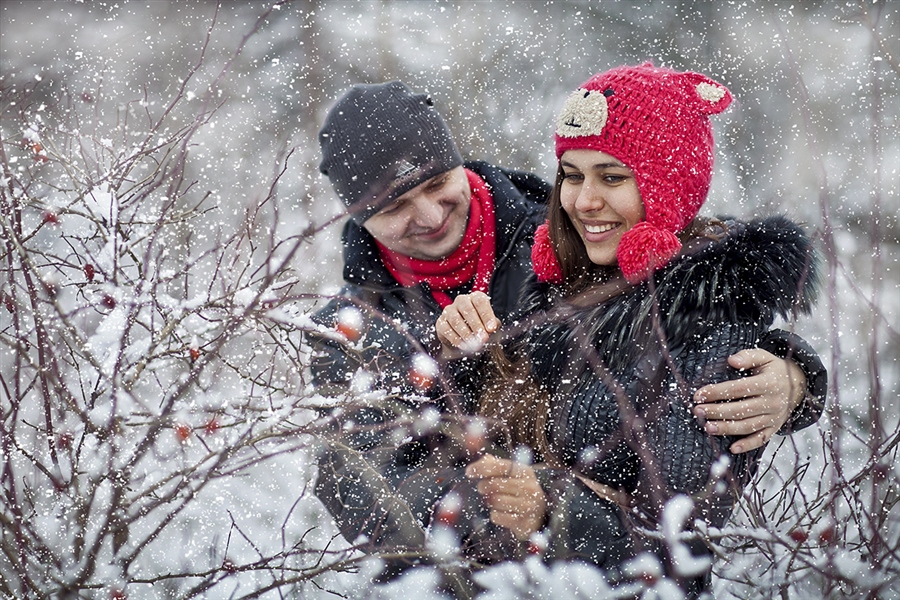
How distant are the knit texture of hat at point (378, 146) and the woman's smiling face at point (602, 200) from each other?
0.63 m

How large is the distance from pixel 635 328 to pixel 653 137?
461 mm

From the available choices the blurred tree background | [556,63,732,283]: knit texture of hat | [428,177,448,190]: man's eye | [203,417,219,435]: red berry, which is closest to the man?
[428,177,448,190]: man's eye

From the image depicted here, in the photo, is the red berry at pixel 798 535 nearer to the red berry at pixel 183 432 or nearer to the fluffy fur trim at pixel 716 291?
the fluffy fur trim at pixel 716 291

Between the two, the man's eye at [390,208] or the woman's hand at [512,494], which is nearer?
the woman's hand at [512,494]

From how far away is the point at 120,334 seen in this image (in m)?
1.34

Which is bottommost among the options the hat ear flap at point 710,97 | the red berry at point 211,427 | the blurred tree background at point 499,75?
the red berry at point 211,427

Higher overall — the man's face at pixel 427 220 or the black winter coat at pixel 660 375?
the man's face at pixel 427 220

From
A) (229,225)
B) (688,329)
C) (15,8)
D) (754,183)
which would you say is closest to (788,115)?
(754,183)

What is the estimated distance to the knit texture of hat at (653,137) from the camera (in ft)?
6.48

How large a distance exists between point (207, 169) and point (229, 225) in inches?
23.2

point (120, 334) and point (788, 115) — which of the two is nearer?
point (120, 334)

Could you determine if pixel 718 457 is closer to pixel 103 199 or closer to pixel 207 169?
pixel 103 199

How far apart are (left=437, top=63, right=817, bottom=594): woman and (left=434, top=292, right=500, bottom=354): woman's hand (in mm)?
11

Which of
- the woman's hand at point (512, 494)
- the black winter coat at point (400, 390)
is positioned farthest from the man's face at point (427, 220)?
the woman's hand at point (512, 494)
